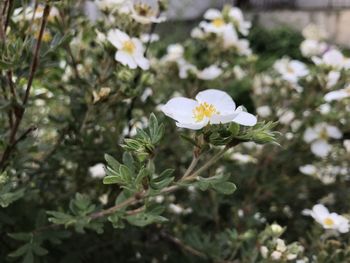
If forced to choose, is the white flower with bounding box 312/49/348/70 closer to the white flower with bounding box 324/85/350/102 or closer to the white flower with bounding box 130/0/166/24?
the white flower with bounding box 324/85/350/102

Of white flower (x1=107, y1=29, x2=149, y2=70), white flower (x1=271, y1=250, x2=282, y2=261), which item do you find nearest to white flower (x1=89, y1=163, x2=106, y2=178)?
white flower (x1=107, y1=29, x2=149, y2=70)

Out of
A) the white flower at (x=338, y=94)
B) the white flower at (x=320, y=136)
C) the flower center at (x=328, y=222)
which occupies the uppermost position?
the white flower at (x=338, y=94)

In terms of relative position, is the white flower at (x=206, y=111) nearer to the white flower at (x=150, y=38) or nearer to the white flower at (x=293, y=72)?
the white flower at (x=150, y=38)

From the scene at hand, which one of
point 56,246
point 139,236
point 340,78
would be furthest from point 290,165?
point 56,246

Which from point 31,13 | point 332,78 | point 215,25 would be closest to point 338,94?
point 332,78

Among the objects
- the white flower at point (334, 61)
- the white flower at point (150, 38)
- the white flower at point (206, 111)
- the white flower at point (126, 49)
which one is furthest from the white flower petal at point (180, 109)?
the white flower at point (334, 61)

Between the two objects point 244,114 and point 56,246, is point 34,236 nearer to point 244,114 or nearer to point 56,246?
point 56,246

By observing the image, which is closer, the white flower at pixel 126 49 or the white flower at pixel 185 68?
the white flower at pixel 126 49
